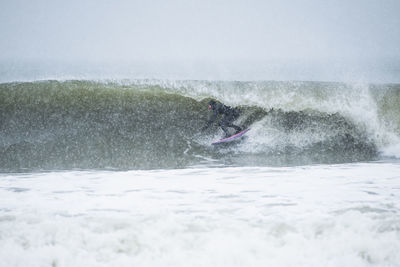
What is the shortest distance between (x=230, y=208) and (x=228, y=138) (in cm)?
509

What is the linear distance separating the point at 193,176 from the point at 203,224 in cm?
214

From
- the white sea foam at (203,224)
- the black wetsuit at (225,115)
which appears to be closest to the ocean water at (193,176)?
the white sea foam at (203,224)

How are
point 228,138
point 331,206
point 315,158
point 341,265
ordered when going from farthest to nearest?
point 228,138
point 315,158
point 331,206
point 341,265

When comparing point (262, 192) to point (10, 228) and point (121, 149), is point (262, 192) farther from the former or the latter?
point (121, 149)

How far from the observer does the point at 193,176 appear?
5375mm

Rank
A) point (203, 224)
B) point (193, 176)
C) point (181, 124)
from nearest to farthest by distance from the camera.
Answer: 1. point (203, 224)
2. point (193, 176)
3. point (181, 124)

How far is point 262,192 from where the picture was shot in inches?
170

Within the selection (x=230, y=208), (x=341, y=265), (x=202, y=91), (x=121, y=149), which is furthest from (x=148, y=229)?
(x=202, y=91)

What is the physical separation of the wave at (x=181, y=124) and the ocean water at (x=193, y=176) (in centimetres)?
4

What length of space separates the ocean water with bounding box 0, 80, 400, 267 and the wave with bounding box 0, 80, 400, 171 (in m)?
0.04

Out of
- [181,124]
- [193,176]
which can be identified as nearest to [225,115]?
[181,124]

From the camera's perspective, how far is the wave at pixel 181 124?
26.3ft

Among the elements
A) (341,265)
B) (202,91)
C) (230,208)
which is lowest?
(341,265)

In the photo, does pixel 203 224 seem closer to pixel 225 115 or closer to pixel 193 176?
pixel 193 176
